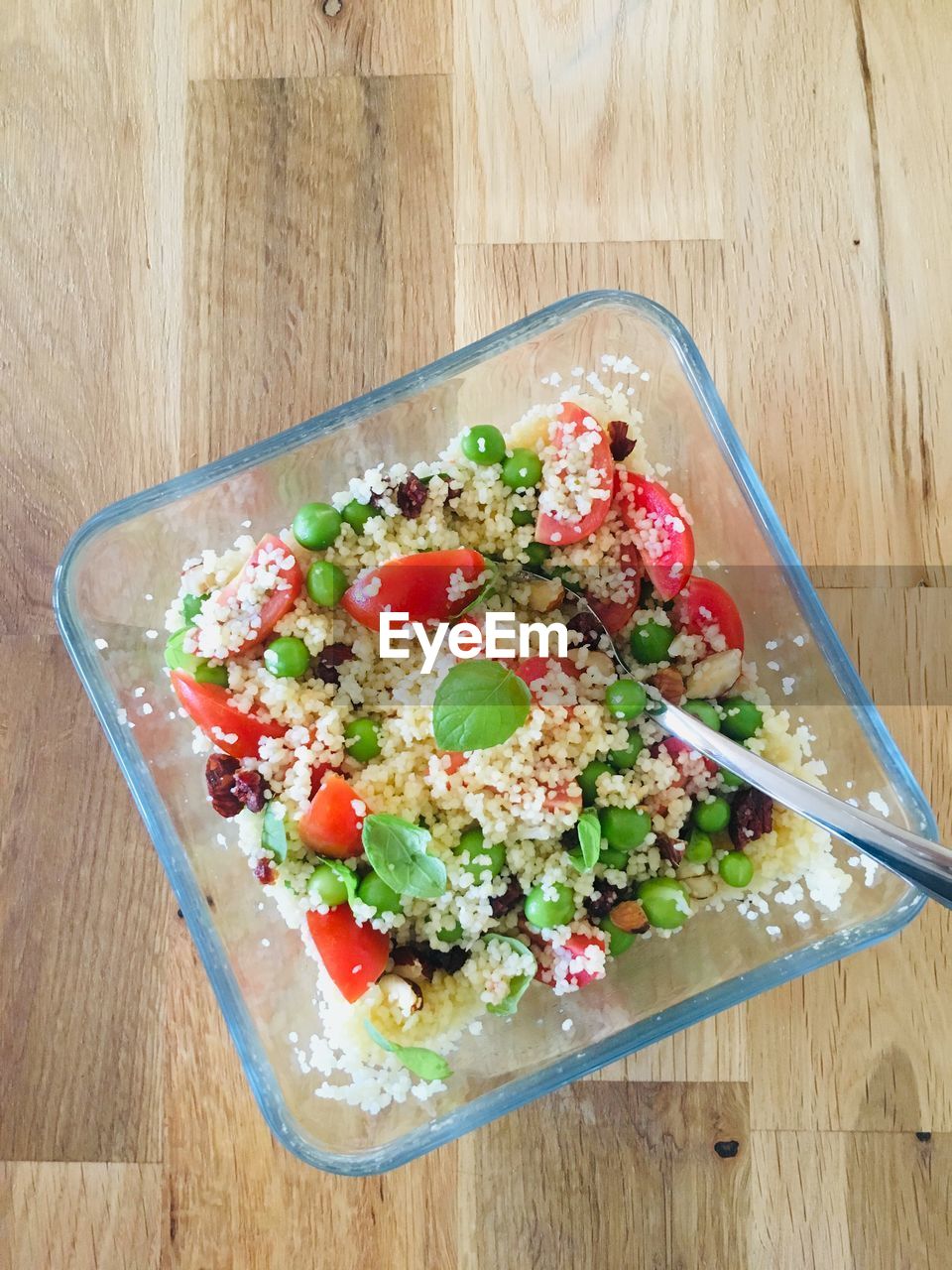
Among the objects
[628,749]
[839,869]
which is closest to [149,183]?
[628,749]

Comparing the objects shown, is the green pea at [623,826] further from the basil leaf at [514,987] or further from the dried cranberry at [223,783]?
the dried cranberry at [223,783]

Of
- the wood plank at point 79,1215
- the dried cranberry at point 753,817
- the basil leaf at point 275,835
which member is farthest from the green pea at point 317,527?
the wood plank at point 79,1215

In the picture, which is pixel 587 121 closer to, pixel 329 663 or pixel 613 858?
pixel 329 663

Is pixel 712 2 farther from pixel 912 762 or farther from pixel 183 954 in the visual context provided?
pixel 183 954

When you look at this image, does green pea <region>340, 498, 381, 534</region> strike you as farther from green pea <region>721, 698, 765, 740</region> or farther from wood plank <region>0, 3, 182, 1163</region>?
green pea <region>721, 698, 765, 740</region>

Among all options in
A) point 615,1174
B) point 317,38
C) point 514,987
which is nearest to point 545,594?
point 514,987

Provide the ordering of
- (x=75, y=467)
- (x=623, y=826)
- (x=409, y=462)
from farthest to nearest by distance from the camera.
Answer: (x=75, y=467) → (x=409, y=462) → (x=623, y=826)

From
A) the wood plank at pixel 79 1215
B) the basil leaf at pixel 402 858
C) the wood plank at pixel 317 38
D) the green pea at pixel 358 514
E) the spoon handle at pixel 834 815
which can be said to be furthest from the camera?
the wood plank at pixel 317 38
